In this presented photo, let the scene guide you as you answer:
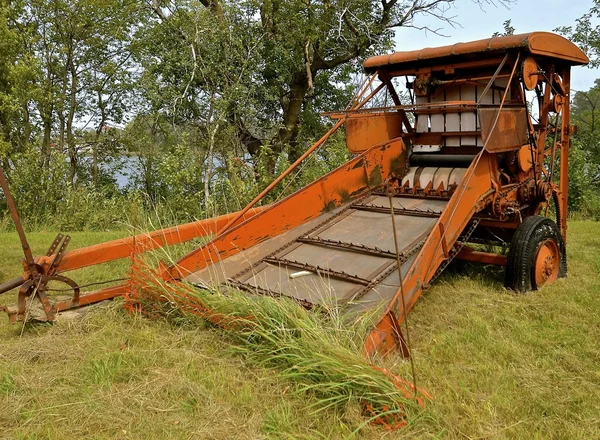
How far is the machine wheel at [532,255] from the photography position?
4684 mm

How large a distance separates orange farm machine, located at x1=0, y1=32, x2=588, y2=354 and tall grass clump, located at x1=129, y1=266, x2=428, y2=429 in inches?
7.2

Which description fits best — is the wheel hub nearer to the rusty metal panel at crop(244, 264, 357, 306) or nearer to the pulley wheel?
the pulley wheel

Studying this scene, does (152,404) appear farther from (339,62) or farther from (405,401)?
(339,62)

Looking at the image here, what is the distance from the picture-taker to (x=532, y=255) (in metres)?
4.71

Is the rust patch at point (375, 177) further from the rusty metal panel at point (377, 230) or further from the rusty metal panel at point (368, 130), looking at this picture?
the rusty metal panel at point (377, 230)

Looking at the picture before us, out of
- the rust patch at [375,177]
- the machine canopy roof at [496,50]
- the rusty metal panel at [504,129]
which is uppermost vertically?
the machine canopy roof at [496,50]

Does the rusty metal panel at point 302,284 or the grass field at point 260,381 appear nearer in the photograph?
the grass field at point 260,381

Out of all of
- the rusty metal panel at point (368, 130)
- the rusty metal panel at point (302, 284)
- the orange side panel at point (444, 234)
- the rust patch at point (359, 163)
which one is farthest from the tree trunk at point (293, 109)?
the rusty metal panel at point (302, 284)

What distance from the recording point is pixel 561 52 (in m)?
5.13

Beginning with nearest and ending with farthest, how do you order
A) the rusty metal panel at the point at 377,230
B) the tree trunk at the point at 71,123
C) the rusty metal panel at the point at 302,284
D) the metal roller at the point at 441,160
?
the rusty metal panel at the point at 302,284, the rusty metal panel at the point at 377,230, the metal roller at the point at 441,160, the tree trunk at the point at 71,123

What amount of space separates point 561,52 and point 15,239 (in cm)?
773

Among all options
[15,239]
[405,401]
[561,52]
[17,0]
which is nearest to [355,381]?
[405,401]

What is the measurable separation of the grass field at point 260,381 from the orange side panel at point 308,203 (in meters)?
0.76

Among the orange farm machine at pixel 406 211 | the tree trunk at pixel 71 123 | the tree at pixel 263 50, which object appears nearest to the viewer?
the orange farm machine at pixel 406 211
